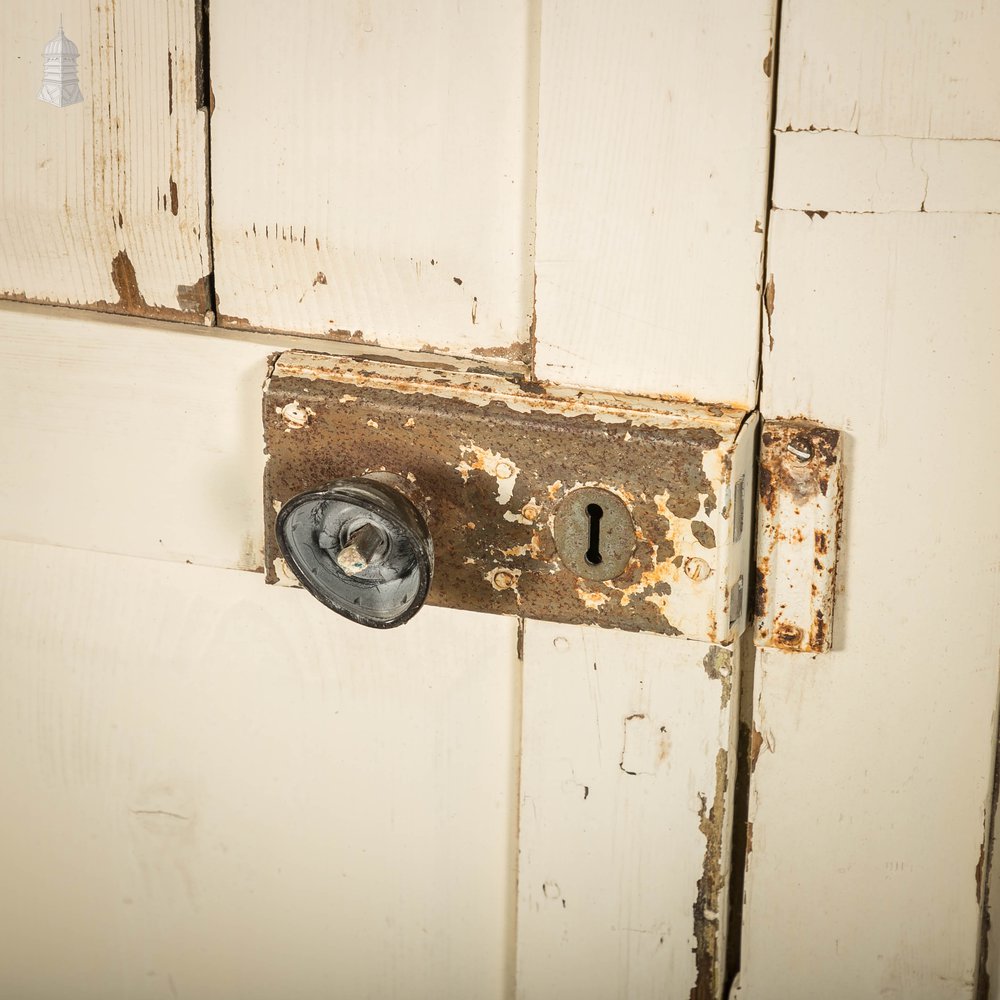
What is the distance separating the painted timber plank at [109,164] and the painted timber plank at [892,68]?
30 cm

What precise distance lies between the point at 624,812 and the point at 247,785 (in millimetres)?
238

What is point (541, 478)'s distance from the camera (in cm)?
61

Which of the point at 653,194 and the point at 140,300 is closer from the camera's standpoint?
the point at 653,194

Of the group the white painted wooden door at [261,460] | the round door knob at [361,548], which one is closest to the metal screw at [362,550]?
the round door knob at [361,548]

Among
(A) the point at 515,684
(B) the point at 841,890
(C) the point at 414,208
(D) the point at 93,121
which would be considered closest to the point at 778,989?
(B) the point at 841,890

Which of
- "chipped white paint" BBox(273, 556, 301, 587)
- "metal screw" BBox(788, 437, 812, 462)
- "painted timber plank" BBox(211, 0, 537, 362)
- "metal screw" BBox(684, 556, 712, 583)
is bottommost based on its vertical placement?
"chipped white paint" BBox(273, 556, 301, 587)

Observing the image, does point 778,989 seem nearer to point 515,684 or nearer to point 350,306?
point 515,684

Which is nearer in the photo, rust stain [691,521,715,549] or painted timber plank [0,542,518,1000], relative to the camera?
rust stain [691,521,715,549]

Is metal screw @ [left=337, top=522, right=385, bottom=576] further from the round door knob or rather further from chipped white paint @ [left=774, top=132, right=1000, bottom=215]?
chipped white paint @ [left=774, top=132, right=1000, bottom=215]

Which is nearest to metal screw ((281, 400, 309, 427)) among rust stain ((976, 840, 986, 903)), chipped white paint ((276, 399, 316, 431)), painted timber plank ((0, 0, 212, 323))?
chipped white paint ((276, 399, 316, 431))

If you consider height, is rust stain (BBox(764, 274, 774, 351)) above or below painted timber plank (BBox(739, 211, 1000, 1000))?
above

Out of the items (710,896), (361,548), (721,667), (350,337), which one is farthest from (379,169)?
(710,896)

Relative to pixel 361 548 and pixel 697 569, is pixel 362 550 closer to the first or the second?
pixel 361 548

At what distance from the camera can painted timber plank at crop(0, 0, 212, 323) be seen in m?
0.67
